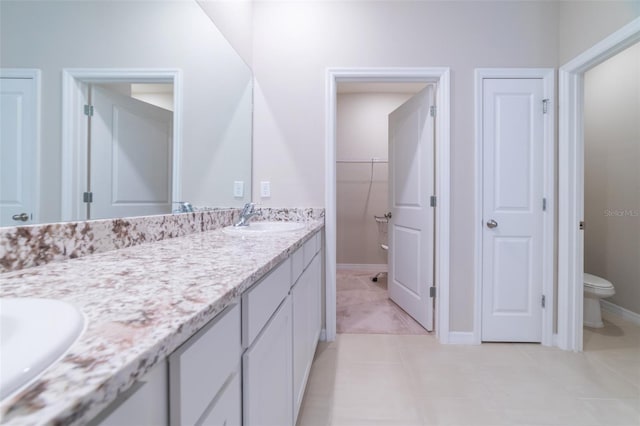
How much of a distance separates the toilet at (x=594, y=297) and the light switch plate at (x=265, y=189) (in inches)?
101

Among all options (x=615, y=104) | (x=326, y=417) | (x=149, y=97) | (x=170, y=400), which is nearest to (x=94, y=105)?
(x=149, y=97)

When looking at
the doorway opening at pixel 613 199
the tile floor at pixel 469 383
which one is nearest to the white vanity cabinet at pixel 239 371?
the tile floor at pixel 469 383

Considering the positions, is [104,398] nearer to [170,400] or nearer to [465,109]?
[170,400]

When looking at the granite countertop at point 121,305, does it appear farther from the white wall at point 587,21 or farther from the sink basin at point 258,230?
the white wall at point 587,21

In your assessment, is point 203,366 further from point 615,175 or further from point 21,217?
point 615,175

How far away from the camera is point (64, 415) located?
0.21 metres

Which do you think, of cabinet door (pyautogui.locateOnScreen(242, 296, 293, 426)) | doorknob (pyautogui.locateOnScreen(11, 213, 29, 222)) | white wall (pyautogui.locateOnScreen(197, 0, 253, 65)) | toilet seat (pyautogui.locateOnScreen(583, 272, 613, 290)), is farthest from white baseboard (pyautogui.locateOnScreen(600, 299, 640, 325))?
doorknob (pyautogui.locateOnScreen(11, 213, 29, 222))

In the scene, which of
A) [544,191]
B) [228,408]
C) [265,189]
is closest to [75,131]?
[228,408]

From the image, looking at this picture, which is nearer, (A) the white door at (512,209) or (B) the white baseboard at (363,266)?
(A) the white door at (512,209)

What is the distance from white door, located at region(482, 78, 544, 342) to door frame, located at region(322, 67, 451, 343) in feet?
0.89

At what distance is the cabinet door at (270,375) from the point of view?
2.10 feet

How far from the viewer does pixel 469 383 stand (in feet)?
5.00

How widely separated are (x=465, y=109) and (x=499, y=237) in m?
0.94

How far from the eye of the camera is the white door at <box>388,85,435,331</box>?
6.86 ft
